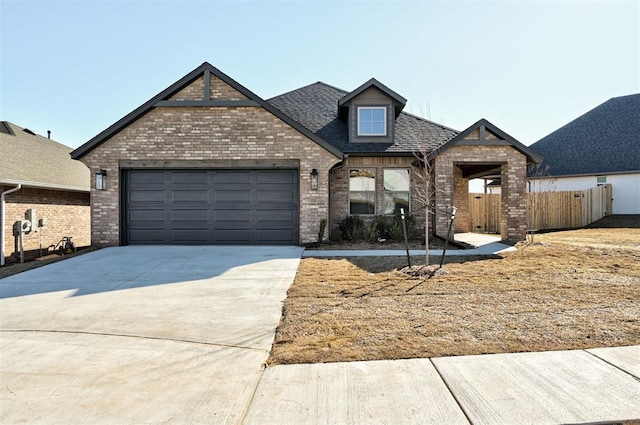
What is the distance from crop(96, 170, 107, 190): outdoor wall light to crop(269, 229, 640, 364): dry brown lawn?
24.7ft

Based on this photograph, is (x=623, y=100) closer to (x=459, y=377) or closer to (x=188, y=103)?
(x=188, y=103)

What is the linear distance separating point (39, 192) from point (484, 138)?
15.8 metres

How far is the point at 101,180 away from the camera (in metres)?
11.5

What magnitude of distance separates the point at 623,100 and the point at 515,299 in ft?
89.7

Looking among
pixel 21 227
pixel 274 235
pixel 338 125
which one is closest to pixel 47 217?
pixel 21 227

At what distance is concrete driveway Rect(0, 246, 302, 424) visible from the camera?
270 cm

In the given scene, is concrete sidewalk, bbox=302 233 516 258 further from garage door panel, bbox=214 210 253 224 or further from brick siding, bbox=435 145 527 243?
garage door panel, bbox=214 210 253 224

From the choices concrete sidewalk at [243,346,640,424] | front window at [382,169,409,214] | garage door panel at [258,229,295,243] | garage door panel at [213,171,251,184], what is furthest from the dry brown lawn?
front window at [382,169,409,214]

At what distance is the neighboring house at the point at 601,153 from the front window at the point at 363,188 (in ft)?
38.1

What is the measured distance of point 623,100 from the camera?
2439 centimetres

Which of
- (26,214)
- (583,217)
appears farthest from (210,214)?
(583,217)

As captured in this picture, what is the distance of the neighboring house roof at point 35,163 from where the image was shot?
12180mm

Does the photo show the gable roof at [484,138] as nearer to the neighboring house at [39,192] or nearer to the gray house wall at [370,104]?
the gray house wall at [370,104]

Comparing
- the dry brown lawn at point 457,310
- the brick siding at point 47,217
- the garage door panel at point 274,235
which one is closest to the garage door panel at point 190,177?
the garage door panel at point 274,235
